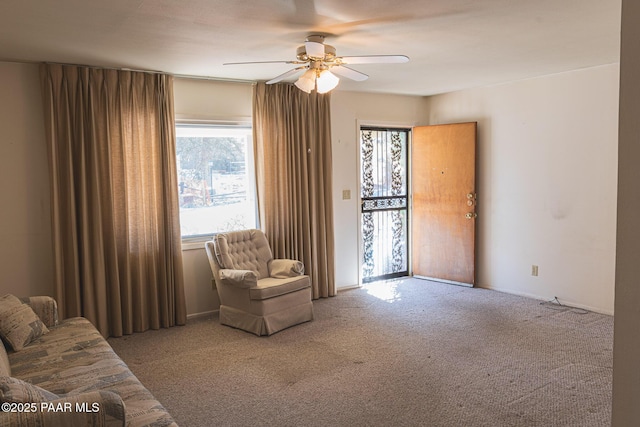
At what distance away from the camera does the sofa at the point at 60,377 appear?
1780 mm

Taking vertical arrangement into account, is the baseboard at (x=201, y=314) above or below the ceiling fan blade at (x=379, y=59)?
below

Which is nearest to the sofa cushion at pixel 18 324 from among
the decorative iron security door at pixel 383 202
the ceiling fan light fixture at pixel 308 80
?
the ceiling fan light fixture at pixel 308 80

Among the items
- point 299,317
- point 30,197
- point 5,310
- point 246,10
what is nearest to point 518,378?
point 299,317

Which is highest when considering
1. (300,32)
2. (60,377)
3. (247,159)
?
(300,32)

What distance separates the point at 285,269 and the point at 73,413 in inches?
124

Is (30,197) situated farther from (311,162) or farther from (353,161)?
(353,161)

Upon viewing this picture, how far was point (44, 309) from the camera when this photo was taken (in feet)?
11.1

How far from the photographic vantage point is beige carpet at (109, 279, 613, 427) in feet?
9.75

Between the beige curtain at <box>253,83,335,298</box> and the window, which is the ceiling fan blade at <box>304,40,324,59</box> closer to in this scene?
the beige curtain at <box>253,83,335,298</box>

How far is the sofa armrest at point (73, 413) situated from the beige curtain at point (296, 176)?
3497 millimetres

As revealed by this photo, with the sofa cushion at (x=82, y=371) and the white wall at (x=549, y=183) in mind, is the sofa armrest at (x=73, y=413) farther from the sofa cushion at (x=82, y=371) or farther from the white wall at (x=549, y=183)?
the white wall at (x=549, y=183)

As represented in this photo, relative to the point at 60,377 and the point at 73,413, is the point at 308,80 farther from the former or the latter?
the point at 73,413

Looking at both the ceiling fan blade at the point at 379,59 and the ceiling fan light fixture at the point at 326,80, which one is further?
the ceiling fan light fixture at the point at 326,80

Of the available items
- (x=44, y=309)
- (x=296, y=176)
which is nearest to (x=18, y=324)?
(x=44, y=309)
